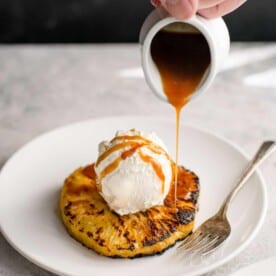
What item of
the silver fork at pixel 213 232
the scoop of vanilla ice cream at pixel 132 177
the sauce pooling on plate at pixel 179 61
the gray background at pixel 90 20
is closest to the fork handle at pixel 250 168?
the silver fork at pixel 213 232

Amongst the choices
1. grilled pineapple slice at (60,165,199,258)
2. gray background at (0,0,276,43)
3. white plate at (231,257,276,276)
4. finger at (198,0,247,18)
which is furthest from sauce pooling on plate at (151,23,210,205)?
gray background at (0,0,276,43)

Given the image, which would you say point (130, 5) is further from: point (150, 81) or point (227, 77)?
point (150, 81)

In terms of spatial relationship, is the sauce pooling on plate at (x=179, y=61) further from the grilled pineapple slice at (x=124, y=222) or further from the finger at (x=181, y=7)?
the grilled pineapple slice at (x=124, y=222)


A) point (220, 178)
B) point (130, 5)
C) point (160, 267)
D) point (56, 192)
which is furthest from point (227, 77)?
point (160, 267)

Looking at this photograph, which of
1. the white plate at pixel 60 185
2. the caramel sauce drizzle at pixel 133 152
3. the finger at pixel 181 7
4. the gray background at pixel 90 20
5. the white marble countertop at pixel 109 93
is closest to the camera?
the finger at pixel 181 7

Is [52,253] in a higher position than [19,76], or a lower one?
higher

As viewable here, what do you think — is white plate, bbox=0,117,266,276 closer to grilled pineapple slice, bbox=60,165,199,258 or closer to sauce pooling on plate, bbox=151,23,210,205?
grilled pineapple slice, bbox=60,165,199,258
